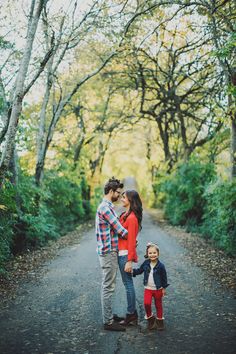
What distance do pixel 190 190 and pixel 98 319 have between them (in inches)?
534

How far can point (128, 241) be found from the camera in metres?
5.75

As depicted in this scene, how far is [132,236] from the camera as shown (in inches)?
225

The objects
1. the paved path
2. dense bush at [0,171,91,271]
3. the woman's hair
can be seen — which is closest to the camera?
the paved path

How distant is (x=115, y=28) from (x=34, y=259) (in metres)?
8.60

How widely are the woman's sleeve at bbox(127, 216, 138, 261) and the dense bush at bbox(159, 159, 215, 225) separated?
11778 millimetres

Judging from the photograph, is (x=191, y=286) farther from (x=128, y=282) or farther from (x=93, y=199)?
(x=93, y=199)

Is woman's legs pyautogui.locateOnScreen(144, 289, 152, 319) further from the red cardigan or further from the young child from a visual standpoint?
the red cardigan

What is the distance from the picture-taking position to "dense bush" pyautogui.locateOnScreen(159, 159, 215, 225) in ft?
60.6

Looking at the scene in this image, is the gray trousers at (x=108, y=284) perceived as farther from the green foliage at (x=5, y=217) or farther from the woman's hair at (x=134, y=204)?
the green foliage at (x=5, y=217)

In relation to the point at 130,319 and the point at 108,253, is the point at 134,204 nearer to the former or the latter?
the point at 108,253

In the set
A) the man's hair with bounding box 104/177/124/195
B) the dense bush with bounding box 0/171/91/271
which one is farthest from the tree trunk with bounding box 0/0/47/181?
the man's hair with bounding box 104/177/124/195

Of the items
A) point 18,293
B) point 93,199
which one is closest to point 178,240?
point 18,293

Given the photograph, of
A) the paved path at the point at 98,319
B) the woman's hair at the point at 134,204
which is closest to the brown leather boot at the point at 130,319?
the paved path at the point at 98,319

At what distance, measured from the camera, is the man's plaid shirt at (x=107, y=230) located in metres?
5.66
